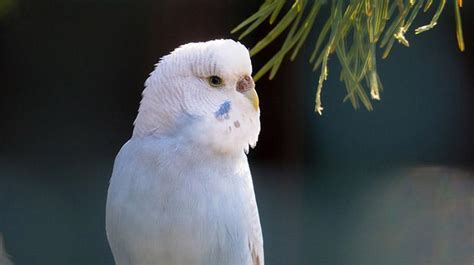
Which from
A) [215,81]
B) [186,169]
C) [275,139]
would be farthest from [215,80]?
[275,139]

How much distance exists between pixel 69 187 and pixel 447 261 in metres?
0.92

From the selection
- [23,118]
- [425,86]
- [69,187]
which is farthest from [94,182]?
[425,86]

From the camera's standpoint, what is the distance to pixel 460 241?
2.21 m

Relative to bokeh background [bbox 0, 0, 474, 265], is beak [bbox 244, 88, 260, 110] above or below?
above

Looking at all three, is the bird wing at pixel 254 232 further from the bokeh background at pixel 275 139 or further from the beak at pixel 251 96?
the bokeh background at pixel 275 139

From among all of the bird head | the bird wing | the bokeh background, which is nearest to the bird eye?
the bird head

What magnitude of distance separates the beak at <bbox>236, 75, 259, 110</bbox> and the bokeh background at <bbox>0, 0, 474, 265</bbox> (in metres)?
0.83

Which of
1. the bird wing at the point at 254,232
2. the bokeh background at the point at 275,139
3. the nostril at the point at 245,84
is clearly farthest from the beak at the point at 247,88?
the bokeh background at the point at 275,139

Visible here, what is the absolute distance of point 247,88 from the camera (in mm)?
1305

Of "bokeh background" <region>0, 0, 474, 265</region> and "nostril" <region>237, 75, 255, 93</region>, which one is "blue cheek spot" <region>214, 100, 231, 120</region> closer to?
"nostril" <region>237, 75, 255, 93</region>

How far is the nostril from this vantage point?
4.26ft

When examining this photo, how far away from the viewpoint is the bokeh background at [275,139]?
2193mm

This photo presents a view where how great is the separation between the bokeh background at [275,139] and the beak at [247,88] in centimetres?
83

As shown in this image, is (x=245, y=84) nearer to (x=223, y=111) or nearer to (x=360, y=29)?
(x=223, y=111)
